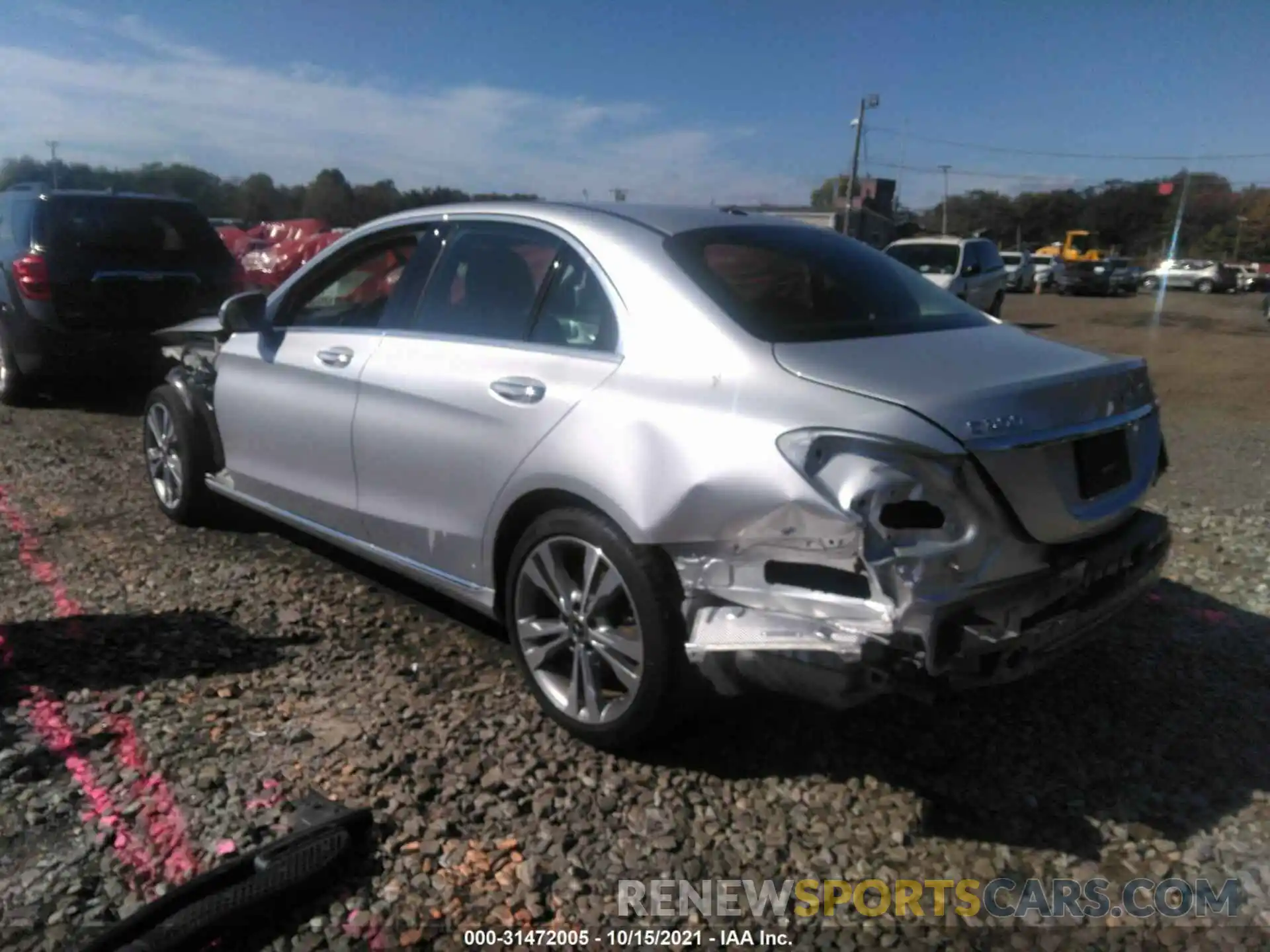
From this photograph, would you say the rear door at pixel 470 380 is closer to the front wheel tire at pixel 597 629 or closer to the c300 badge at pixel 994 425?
the front wheel tire at pixel 597 629

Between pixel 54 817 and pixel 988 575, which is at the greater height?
pixel 988 575

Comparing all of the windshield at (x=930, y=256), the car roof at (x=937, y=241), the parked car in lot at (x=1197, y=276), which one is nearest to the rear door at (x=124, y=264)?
the windshield at (x=930, y=256)

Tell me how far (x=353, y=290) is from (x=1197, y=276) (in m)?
49.7

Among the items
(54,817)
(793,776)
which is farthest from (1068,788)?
(54,817)

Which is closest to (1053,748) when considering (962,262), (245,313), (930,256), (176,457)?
(245,313)

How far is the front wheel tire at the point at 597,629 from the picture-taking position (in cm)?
287

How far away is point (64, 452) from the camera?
23.1 ft

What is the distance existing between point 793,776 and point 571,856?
749 millimetres

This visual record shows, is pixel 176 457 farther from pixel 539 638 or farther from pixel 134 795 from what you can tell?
pixel 539 638

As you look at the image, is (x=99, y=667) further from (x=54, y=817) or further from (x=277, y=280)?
(x=277, y=280)

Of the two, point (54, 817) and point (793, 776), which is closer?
point (54, 817)

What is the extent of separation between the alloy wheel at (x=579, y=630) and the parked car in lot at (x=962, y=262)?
1418 centimetres

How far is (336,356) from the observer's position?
408cm

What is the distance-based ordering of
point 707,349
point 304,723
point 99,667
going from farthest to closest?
point 99,667 < point 304,723 < point 707,349
